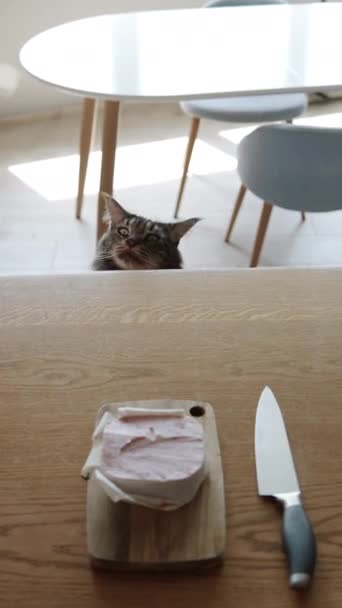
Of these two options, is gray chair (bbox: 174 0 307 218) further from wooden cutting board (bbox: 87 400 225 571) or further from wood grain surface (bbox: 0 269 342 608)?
wooden cutting board (bbox: 87 400 225 571)

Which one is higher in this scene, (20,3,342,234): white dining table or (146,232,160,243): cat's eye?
(20,3,342,234): white dining table

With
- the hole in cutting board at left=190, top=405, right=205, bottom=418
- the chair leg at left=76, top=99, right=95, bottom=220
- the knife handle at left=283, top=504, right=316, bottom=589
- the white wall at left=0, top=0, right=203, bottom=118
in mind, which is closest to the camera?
the knife handle at left=283, top=504, right=316, bottom=589

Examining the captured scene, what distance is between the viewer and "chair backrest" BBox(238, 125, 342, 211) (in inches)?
60.8

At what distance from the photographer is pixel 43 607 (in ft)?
1.38

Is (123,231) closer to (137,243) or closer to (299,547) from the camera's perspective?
Result: (137,243)

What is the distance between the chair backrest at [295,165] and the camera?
154 cm

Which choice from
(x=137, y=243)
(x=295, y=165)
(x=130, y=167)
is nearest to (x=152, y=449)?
(x=137, y=243)

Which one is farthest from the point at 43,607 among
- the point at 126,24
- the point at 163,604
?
the point at 126,24

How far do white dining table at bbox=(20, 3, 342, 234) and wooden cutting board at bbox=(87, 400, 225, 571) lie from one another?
1.17 metres

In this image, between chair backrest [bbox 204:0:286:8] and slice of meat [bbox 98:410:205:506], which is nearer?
slice of meat [bbox 98:410:205:506]

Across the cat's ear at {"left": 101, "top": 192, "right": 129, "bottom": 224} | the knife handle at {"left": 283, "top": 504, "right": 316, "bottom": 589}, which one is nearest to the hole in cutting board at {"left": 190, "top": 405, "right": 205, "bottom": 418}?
the knife handle at {"left": 283, "top": 504, "right": 316, "bottom": 589}

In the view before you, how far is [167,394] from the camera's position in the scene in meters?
0.58

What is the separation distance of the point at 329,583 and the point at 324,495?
0.08 m

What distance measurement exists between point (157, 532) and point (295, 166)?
1337mm
